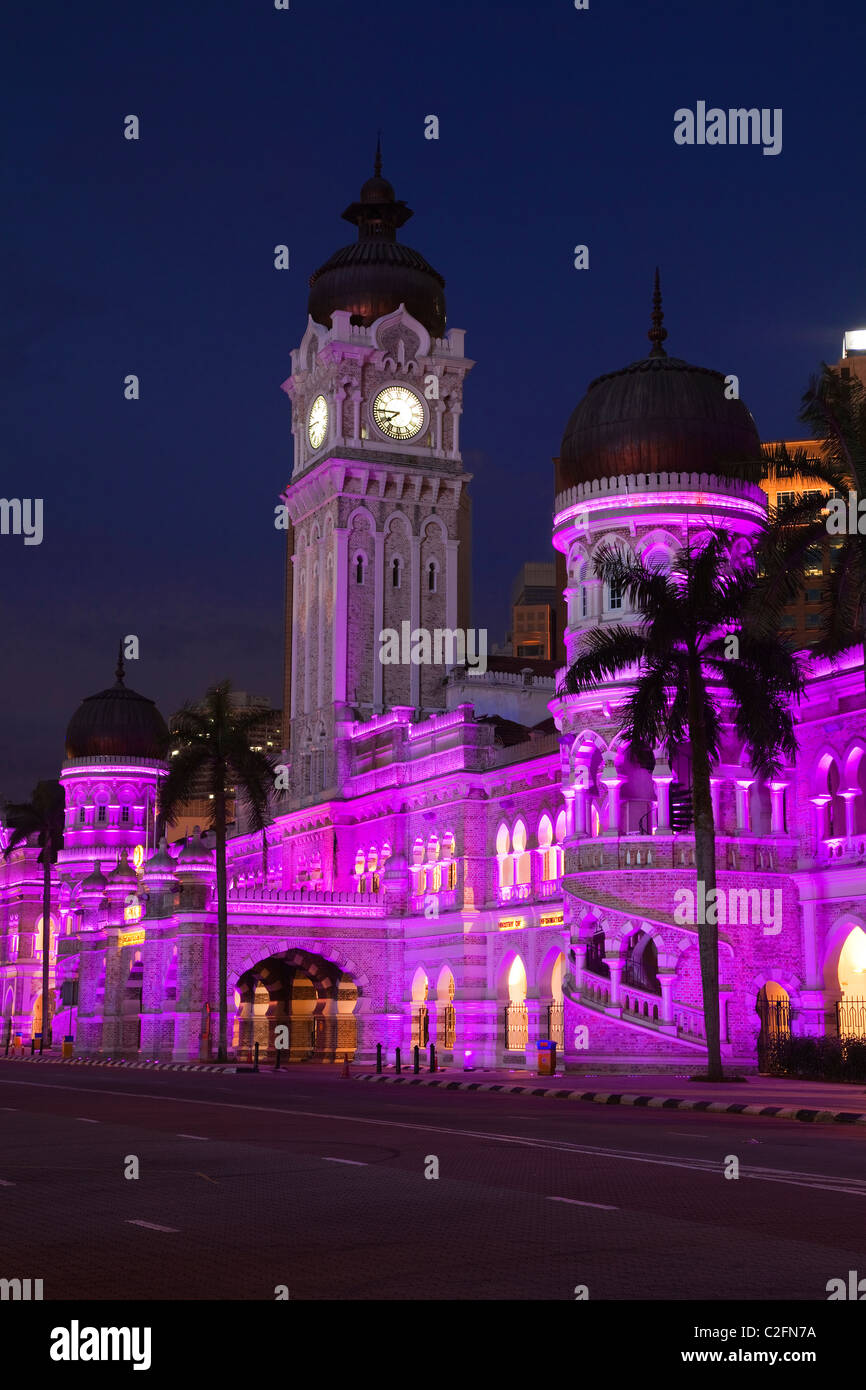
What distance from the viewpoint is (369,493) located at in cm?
7975

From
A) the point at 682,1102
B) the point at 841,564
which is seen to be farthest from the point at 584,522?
the point at 682,1102

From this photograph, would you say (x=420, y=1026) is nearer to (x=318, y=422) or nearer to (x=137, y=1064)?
(x=137, y=1064)

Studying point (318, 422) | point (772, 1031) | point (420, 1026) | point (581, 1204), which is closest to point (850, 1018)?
point (772, 1031)

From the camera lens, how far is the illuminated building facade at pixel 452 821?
46312mm

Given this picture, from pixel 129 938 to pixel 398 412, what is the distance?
27.1 m

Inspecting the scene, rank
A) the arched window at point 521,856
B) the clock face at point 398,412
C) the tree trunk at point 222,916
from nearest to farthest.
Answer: the tree trunk at point 222,916
the arched window at point 521,856
the clock face at point 398,412

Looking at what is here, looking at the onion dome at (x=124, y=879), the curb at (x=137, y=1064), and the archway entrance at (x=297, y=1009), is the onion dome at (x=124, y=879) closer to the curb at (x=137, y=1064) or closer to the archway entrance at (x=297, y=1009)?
the curb at (x=137, y=1064)

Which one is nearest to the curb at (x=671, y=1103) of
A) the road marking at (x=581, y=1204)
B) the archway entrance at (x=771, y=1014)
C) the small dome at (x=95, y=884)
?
the archway entrance at (x=771, y=1014)

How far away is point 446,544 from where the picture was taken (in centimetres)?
8238

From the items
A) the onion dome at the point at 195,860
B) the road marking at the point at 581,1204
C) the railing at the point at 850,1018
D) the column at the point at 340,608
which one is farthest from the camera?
the column at the point at 340,608

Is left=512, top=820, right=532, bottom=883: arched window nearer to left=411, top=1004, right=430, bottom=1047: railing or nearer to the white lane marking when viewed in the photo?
left=411, top=1004, right=430, bottom=1047: railing

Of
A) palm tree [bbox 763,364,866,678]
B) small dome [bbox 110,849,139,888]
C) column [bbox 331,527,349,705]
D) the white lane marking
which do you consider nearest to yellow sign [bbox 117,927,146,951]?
small dome [bbox 110,849,139,888]

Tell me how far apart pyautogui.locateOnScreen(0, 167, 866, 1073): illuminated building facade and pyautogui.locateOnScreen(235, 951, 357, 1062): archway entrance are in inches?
4.7

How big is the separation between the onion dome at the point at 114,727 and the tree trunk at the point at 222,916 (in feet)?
163
